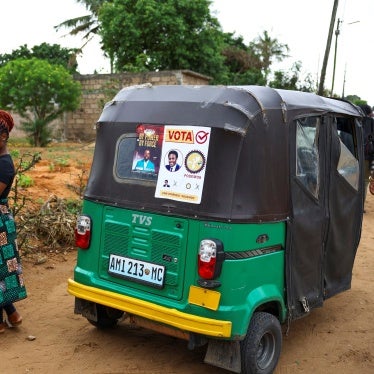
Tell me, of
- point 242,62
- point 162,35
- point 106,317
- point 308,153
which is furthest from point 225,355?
point 242,62

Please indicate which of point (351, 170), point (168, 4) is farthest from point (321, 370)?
point (168, 4)

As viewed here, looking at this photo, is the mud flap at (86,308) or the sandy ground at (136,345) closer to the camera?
the sandy ground at (136,345)

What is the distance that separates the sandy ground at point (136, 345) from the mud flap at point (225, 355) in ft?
1.15

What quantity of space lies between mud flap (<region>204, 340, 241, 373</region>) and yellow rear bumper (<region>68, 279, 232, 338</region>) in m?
0.21

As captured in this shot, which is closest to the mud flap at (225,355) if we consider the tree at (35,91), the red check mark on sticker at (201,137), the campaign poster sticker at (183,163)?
the campaign poster sticker at (183,163)

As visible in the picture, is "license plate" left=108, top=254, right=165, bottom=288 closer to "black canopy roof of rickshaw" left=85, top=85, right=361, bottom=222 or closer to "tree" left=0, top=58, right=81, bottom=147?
"black canopy roof of rickshaw" left=85, top=85, right=361, bottom=222

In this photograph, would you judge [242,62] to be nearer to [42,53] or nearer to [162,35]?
[162,35]

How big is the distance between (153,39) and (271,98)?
18969 millimetres

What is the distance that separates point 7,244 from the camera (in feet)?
13.5

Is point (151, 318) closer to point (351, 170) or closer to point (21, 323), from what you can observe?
point (21, 323)

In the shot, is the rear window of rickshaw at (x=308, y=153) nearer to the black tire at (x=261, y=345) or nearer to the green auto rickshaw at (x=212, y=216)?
the green auto rickshaw at (x=212, y=216)

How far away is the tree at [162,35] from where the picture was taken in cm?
2070

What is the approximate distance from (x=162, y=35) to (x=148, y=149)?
18.5 meters

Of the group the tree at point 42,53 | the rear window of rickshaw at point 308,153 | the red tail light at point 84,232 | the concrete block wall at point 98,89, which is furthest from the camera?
the tree at point 42,53
